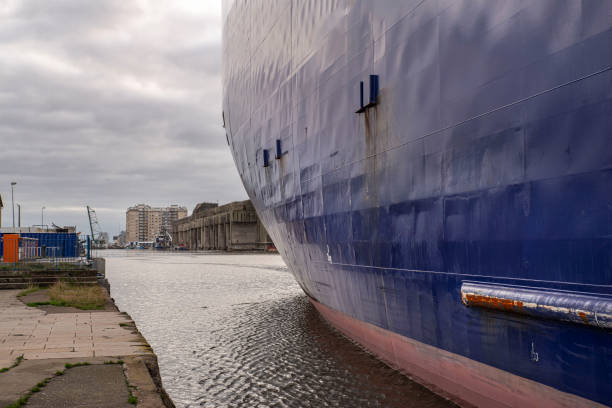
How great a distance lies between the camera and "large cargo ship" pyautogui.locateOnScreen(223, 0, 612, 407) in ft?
11.7

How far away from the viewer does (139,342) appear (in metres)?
7.19

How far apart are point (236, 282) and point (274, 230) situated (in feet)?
38.7

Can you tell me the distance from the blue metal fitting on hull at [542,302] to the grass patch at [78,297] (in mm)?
9170

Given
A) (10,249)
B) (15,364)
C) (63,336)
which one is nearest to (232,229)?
(10,249)

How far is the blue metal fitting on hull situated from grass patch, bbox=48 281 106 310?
9170mm

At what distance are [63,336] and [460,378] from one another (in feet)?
19.2

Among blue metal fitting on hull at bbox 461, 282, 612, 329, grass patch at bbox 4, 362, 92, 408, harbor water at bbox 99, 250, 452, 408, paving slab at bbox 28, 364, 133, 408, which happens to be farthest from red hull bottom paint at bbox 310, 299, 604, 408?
grass patch at bbox 4, 362, 92, 408

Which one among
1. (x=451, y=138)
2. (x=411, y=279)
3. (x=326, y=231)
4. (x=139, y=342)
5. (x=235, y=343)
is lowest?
(x=235, y=343)

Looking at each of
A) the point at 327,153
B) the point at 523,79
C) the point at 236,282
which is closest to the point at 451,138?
the point at 523,79

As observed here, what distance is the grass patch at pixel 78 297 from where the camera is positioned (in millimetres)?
11516

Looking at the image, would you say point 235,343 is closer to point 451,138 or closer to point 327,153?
point 327,153

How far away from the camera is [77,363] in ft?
18.8

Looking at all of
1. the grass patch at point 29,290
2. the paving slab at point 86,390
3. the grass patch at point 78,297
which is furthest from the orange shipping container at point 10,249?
the paving slab at point 86,390

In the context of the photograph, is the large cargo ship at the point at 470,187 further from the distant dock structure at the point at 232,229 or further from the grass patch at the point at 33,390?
the distant dock structure at the point at 232,229
